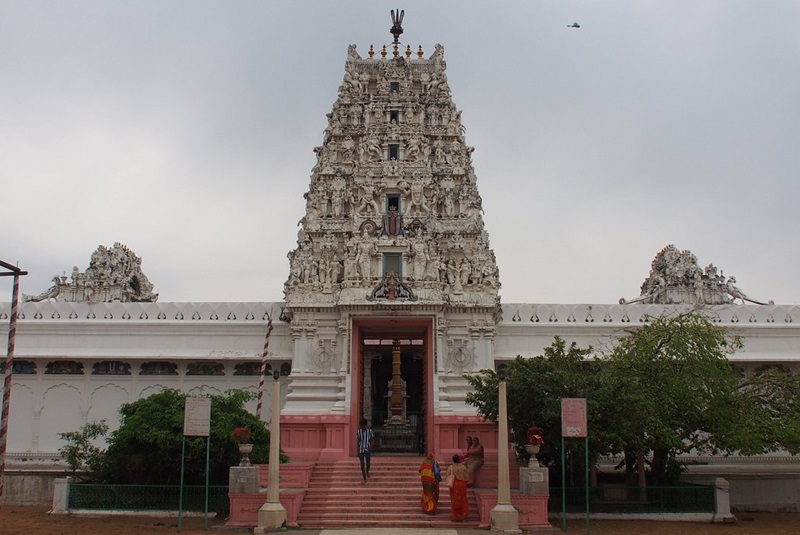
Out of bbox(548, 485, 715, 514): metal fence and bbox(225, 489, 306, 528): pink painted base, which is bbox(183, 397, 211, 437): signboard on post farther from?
bbox(548, 485, 715, 514): metal fence

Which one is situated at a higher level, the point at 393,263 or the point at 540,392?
the point at 393,263

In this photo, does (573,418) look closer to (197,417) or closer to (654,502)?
(654,502)

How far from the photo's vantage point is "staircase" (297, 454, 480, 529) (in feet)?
56.3

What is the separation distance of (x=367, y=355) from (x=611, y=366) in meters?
14.4

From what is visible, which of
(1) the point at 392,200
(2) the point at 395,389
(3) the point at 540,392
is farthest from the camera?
(2) the point at 395,389

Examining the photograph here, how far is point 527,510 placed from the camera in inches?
658

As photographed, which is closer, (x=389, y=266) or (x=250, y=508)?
(x=250, y=508)

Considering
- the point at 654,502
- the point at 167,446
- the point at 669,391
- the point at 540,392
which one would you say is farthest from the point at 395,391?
the point at 669,391

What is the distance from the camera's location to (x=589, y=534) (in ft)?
53.3

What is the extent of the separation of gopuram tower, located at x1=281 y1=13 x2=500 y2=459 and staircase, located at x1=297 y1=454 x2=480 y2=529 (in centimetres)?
198

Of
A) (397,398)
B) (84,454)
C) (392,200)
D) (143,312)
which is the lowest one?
(84,454)

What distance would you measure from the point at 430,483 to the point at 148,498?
22.5 ft

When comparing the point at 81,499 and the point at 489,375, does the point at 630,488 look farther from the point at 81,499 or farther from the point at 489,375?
the point at 81,499

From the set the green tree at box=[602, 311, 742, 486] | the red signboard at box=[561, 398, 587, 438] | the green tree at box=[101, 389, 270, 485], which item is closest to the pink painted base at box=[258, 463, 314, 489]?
the green tree at box=[101, 389, 270, 485]
